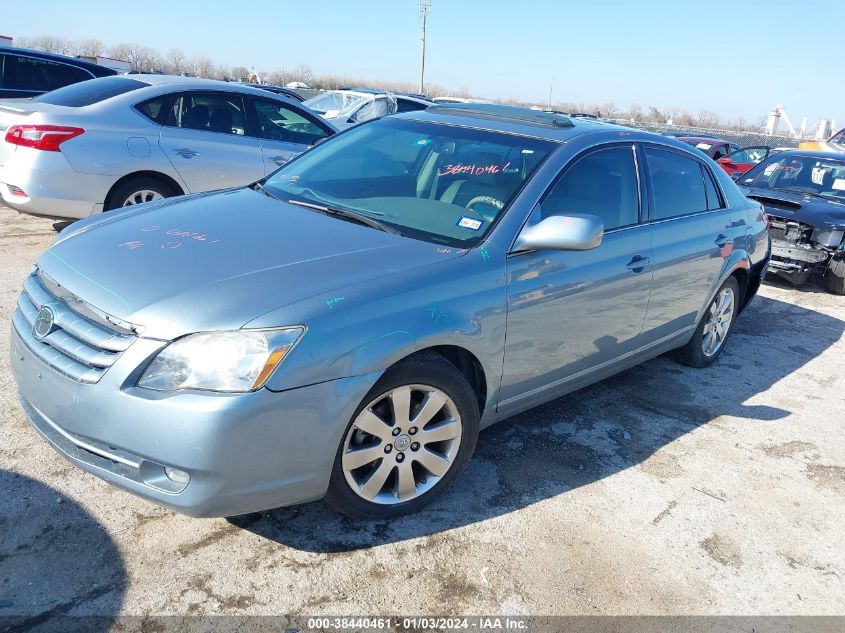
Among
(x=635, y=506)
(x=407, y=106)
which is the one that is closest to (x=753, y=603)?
(x=635, y=506)

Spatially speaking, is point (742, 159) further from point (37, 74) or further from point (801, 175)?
point (37, 74)

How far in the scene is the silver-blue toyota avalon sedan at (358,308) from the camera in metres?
2.44

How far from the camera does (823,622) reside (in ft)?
9.15

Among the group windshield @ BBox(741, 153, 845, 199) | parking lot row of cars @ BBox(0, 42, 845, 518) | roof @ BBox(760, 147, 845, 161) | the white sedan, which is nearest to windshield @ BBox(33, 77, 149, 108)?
the white sedan

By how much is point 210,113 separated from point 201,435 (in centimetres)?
528

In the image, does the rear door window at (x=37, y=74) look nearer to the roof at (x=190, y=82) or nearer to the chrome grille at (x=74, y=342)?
the roof at (x=190, y=82)

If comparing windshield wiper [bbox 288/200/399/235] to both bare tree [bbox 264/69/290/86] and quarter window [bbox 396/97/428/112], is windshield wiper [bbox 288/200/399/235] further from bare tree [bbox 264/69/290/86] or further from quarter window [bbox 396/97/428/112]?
bare tree [bbox 264/69/290/86]

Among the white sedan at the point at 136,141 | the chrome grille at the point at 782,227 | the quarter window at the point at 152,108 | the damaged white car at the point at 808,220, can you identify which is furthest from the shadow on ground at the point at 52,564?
the chrome grille at the point at 782,227

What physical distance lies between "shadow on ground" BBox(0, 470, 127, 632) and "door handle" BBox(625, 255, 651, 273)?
2.88 metres

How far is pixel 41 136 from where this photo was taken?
5875mm

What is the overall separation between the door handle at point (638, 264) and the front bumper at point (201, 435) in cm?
190

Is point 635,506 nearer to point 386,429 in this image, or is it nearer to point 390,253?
point 386,429

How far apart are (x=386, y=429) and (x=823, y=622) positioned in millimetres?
1877

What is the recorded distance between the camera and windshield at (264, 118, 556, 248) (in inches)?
134
